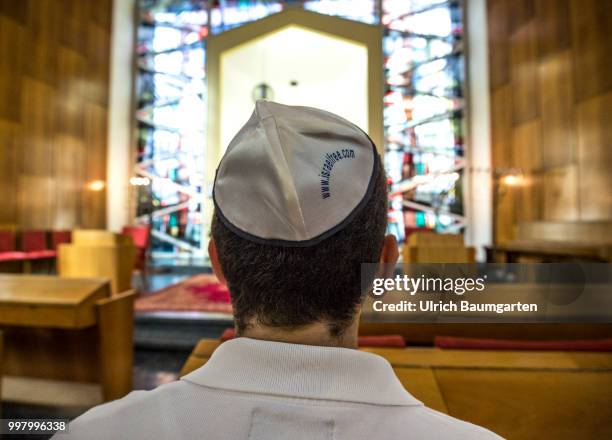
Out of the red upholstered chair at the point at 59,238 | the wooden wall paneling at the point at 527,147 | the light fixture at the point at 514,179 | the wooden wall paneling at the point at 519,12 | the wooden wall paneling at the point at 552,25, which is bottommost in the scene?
the red upholstered chair at the point at 59,238

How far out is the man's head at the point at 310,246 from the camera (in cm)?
39

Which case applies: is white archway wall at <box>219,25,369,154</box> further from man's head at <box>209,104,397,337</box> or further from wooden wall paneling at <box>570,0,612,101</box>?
man's head at <box>209,104,397,337</box>

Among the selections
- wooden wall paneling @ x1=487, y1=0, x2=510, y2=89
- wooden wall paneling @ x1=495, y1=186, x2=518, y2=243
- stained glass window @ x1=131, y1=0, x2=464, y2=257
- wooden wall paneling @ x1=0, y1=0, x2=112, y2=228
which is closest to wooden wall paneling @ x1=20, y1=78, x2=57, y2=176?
wooden wall paneling @ x1=0, y1=0, x2=112, y2=228

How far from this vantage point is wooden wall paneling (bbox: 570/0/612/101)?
4.91 metres

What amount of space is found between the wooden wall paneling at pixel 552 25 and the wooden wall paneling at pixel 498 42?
880 millimetres

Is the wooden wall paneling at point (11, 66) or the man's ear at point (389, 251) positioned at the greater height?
the wooden wall paneling at point (11, 66)

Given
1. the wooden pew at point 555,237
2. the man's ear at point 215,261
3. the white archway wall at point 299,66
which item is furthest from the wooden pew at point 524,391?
the white archway wall at point 299,66

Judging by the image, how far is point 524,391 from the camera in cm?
54

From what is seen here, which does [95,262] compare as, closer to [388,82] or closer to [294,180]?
[294,180]

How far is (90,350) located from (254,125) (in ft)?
6.91

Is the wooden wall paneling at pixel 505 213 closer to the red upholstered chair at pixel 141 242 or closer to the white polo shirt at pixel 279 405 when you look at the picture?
the red upholstered chair at pixel 141 242

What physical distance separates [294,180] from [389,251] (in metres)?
0.15

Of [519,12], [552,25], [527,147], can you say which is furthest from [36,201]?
[519,12]

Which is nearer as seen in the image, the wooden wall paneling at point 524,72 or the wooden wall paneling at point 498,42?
the wooden wall paneling at point 524,72
